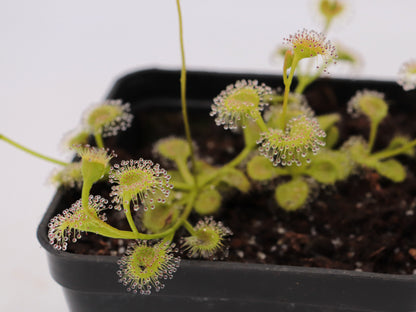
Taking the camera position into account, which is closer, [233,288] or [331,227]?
[233,288]

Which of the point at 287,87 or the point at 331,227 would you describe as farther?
the point at 331,227

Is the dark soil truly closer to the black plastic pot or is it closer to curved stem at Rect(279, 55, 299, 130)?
the black plastic pot

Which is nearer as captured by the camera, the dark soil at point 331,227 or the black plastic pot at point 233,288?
the black plastic pot at point 233,288

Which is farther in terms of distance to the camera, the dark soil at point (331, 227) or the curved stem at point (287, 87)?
the dark soil at point (331, 227)

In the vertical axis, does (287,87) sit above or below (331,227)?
above

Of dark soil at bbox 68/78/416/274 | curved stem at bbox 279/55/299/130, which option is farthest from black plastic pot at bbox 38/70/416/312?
curved stem at bbox 279/55/299/130

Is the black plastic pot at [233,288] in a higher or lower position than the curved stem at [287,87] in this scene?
lower

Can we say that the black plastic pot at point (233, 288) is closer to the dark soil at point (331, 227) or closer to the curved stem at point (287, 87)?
the dark soil at point (331, 227)

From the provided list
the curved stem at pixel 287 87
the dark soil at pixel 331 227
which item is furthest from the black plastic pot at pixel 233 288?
the curved stem at pixel 287 87

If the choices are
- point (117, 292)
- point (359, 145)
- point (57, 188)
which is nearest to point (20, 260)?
point (57, 188)
